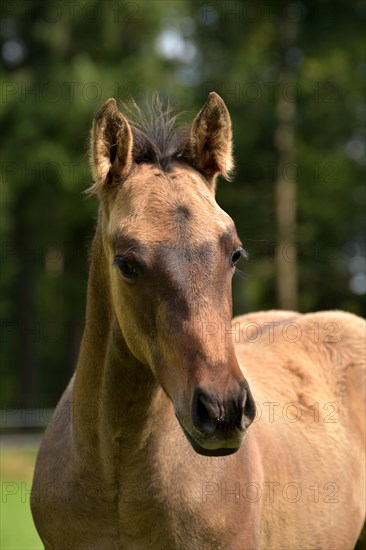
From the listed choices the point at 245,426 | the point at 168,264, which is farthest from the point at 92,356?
the point at 245,426

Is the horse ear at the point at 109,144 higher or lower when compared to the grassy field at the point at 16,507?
higher

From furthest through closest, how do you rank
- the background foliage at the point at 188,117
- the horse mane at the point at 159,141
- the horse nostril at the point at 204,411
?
the background foliage at the point at 188,117 → the horse mane at the point at 159,141 → the horse nostril at the point at 204,411

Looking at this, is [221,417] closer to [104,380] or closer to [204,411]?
[204,411]

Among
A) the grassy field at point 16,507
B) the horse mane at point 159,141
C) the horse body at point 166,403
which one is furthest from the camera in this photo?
the grassy field at point 16,507

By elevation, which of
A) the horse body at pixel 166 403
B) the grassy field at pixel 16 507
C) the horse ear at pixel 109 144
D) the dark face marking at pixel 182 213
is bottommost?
the grassy field at pixel 16 507

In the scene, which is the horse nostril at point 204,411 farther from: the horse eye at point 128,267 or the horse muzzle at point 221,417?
the horse eye at point 128,267

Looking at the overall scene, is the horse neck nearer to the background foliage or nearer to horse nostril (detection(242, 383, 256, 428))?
horse nostril (detection(242, 383, 256, 428))

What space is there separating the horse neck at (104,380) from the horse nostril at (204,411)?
785 mm

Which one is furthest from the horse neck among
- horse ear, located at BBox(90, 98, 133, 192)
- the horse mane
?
the horse mane

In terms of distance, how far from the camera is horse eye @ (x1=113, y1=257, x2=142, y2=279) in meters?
3.93

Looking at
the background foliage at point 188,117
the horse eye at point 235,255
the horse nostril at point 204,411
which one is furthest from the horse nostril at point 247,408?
the background foliage at point 188,117

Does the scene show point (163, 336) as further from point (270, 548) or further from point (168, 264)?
point (270, 548)

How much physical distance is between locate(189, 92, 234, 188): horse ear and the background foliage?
A: 17829 mm

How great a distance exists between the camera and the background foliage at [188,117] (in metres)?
23.1
